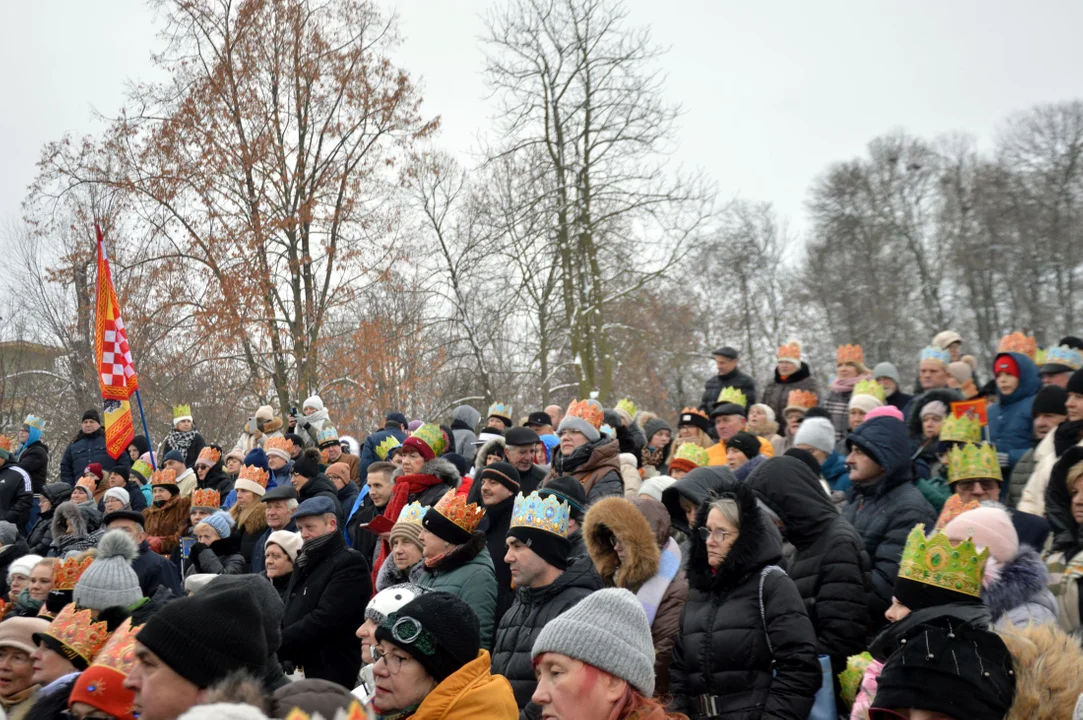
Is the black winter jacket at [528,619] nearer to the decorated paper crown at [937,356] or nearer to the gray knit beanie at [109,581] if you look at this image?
the gray knit beanie at [109,581]

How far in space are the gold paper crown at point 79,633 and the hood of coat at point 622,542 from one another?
103 inches

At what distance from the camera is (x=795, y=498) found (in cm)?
516

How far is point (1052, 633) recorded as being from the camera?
3.25 m

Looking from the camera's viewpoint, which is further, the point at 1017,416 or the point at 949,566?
the point at 1017,416

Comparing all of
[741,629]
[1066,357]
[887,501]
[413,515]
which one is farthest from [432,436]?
[1066,357]

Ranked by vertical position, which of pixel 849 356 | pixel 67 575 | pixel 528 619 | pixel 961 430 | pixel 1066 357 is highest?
pixel 849 356

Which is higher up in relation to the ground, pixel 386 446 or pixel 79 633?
pixel 386 446

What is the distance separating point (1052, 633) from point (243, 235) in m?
18.6

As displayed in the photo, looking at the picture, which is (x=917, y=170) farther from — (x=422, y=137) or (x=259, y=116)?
(x=259, y=116)

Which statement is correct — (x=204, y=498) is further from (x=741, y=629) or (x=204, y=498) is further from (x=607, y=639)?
(x=607, y=639)

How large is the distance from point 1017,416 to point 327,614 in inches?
234

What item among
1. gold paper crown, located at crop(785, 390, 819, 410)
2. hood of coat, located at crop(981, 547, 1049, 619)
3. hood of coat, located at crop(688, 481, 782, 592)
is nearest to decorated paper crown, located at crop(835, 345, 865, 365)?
gold paper crown, located at crop(785, 390, 819, 410)

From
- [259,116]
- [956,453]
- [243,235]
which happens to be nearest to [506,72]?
[259,116]

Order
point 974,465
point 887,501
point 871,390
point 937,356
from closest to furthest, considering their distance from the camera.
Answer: point 887,501 → point 974,465 → point 871,390 → point 937,356
